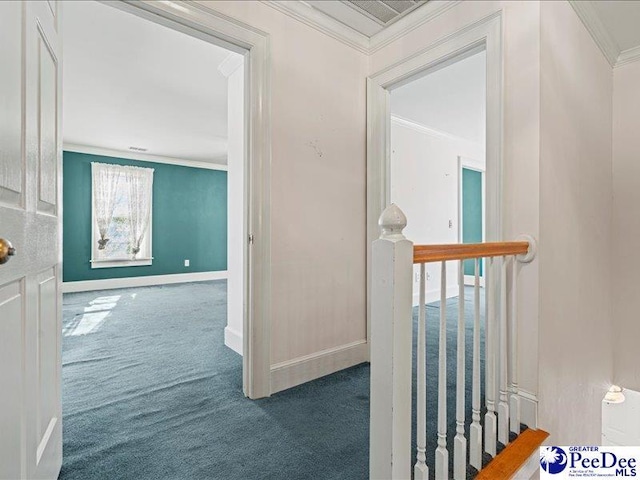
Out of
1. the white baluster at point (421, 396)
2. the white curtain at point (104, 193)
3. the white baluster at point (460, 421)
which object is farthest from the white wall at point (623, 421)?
the white curtain at point (104, 193)

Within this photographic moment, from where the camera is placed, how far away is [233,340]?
9.28ft

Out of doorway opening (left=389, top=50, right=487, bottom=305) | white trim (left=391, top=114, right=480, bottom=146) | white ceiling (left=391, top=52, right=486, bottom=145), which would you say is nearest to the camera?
white ceiling (left=391, top=52, right=486, bottom=145)

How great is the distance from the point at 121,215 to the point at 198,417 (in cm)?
536

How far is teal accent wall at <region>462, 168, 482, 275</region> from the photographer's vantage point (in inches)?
244

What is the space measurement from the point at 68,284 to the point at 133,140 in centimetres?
258

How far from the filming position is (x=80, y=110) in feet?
13.2

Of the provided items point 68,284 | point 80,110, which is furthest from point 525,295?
point 68,284

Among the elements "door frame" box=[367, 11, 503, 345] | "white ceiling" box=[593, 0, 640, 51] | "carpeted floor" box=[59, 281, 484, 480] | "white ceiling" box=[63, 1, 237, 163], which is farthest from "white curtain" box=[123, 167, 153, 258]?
"white ceiling" box=[593, 0, 640, 51]

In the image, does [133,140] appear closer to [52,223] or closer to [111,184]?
[111,184]

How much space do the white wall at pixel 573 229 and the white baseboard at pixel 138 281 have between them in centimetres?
638

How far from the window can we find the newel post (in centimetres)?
625

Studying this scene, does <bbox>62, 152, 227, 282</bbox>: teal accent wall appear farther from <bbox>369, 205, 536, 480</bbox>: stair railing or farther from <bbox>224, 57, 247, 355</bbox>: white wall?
<bbox>369, 205, 536, 480</bbox>: stair railing

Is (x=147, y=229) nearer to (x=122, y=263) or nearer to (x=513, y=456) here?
(x=122, y=263)

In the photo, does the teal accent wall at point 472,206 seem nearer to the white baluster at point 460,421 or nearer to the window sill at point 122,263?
the white baluster at point 460,421
